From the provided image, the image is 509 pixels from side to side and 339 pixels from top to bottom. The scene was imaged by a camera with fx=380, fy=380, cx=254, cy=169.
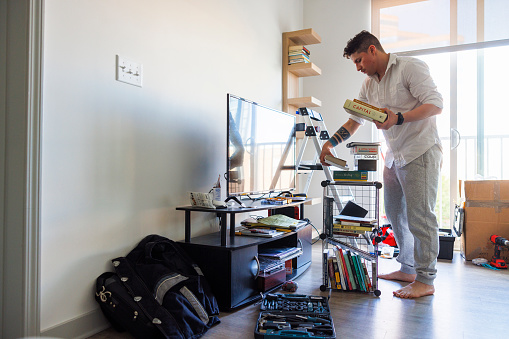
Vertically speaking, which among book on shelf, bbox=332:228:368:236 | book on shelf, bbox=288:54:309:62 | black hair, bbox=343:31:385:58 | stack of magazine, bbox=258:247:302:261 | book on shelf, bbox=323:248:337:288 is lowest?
book on shelf, bbox=323:248:337:288

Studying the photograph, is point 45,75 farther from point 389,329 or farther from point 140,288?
point 389,329

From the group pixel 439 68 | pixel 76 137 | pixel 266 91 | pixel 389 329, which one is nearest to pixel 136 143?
pixel 76 137

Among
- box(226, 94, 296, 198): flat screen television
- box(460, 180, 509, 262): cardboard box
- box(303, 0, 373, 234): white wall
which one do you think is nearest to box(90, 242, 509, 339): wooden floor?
box(460, 180, 509, 262): cardboard box

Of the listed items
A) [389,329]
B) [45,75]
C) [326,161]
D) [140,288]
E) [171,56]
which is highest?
[171,56]

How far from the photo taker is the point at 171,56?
2.10 m

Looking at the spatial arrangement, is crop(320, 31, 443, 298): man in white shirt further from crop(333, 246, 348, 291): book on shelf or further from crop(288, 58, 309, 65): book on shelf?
crop(288, 58, 309, 65): book on shelf

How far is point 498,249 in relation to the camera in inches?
114

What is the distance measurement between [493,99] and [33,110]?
148 inches

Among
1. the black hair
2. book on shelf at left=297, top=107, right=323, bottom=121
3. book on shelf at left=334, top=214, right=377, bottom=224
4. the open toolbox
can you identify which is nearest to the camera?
the open toolbox

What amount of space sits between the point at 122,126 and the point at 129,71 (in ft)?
0.88

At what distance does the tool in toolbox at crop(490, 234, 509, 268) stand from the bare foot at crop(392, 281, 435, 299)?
1039 millimetres

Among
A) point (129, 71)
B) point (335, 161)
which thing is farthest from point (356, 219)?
point (129, 71)

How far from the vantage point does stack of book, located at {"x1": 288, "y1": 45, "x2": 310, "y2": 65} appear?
11.8 feet

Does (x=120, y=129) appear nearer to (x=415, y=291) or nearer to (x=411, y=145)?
(x=411, y=145)
